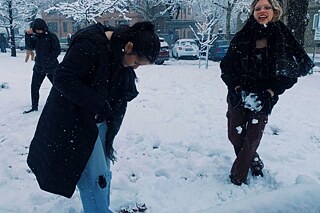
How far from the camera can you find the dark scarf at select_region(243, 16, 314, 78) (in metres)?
2.96

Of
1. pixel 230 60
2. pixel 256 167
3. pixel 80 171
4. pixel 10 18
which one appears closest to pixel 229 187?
pixel 256 167

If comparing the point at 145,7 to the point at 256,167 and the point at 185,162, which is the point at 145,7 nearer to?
the point at 185,162

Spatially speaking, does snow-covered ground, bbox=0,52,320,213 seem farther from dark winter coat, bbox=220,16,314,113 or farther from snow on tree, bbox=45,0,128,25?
snow on tree, bbox=45,0,128,25

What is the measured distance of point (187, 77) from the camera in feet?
36.3

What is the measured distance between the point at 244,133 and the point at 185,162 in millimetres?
865

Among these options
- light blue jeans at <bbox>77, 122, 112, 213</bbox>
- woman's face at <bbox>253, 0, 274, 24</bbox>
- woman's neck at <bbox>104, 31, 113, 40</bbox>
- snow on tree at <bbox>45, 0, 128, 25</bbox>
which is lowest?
light blue jeans at <bbox>77, 122, 112, 213</bbox>

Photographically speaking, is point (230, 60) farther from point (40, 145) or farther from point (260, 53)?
point (40, 145)

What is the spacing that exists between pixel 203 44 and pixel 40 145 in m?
13.0

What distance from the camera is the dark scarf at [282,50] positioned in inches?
116

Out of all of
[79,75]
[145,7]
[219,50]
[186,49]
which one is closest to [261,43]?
[79,75]

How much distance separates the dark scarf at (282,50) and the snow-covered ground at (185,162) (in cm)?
87

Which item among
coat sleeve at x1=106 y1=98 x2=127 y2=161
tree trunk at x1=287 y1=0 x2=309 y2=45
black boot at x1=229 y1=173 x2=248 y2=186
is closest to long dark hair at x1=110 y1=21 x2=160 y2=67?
coat sleeve at x1=106 y1=98 x2=127 y2=161

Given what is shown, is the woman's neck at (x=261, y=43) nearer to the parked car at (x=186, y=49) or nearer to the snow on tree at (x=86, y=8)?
the parked car at (x=186, y=49)

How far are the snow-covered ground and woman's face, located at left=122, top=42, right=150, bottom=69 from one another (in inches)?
38.4
